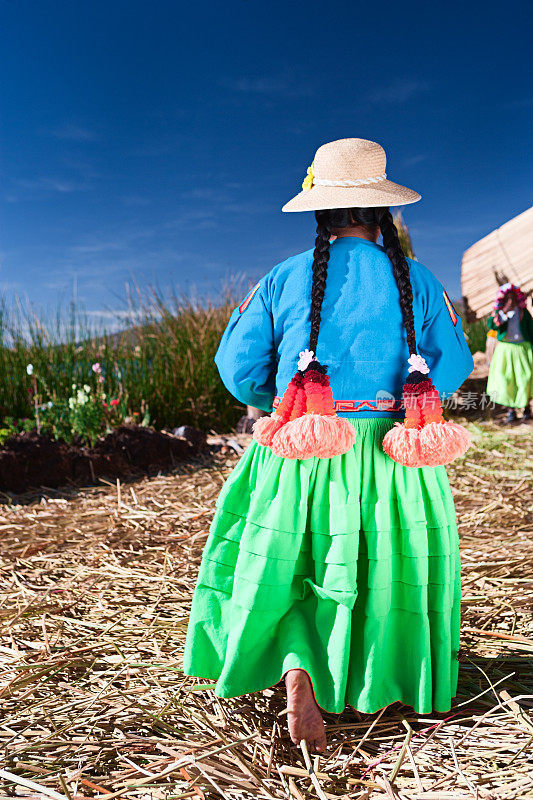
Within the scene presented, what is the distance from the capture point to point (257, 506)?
5.09 ft

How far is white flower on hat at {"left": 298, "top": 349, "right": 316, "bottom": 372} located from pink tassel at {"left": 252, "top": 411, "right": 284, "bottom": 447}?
15 centimetres

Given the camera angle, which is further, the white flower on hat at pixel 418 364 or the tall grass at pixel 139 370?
the tall grass at pixel 139 370

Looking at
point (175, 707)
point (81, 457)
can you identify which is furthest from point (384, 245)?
point (81, 457)

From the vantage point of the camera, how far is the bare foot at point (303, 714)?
58.1 inches

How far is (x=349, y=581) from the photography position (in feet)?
4.83

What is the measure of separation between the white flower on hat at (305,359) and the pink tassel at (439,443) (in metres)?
0.32

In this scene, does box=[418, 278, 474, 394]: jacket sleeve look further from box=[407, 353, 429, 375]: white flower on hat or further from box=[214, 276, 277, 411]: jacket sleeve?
box=[214, 276, 277, 411]: jacket sleeve

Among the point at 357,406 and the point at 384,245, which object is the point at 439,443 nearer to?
the point at 357,406

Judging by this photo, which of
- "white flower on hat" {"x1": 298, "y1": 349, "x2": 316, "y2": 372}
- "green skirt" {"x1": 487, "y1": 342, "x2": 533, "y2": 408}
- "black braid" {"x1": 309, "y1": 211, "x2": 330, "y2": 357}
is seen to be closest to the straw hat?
"black braid" {"x1": 309, "y1": 211, "x2": 330, "y2": 357}

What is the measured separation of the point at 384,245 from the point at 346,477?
609 millimetres

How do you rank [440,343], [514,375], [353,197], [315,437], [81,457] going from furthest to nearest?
[514,375]
[81,457]
[440,343]
[353,197]
[315,437]

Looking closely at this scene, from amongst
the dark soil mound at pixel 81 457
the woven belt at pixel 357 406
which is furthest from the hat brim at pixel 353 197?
the dark soil mound at pixel 81 457

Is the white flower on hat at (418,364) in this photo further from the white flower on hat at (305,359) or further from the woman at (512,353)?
the woman at (512,353)

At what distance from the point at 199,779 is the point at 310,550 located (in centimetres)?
58
